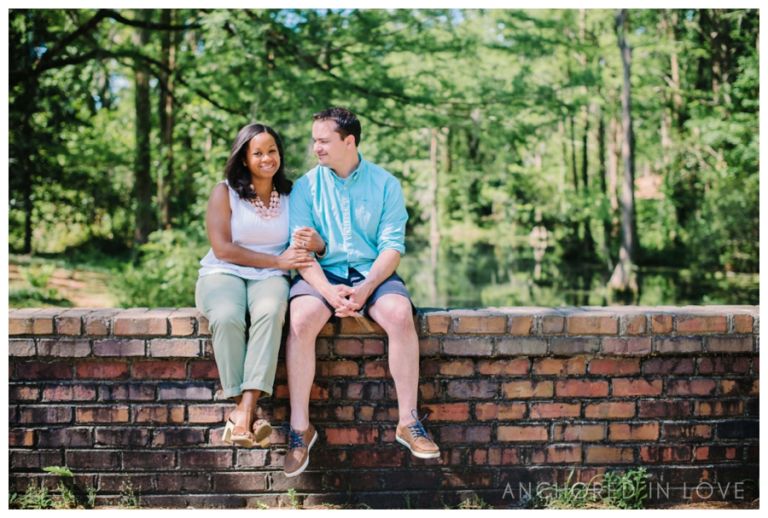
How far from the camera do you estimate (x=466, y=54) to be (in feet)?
35.5

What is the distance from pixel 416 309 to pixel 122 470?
1364 mm

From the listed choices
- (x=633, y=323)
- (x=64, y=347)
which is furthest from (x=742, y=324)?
(x=64, y=347)

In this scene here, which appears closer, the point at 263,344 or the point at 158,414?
the point at 263,344

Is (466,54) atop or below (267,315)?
atop

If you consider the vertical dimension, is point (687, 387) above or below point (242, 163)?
below

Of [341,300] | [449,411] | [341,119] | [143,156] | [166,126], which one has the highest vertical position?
[166,126]

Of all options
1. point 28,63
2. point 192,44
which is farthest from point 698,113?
point 28,63

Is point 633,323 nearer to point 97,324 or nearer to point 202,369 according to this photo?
point 202,369

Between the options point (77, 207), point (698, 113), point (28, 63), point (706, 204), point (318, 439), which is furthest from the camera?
point (698, 113)

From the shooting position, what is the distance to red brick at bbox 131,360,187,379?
9.53 ft

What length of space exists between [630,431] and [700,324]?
0.52 metres

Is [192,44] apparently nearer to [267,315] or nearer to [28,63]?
[28,63]

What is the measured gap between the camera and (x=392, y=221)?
307 cm

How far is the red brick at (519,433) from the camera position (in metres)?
2.96
